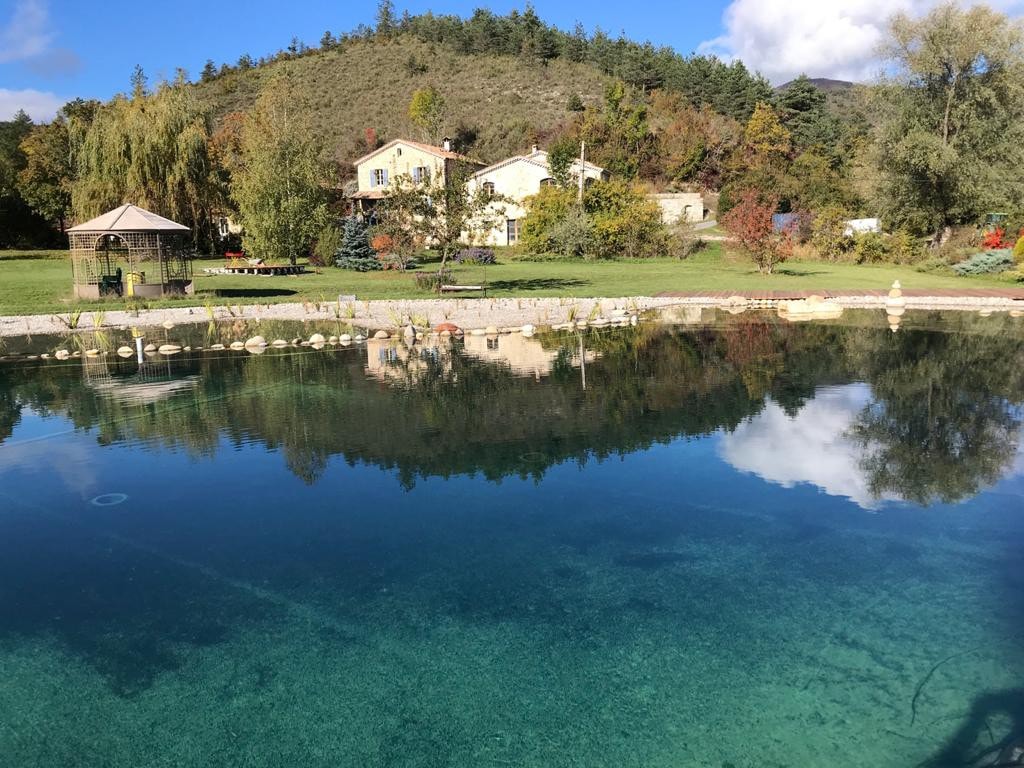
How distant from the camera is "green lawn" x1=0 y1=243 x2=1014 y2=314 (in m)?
21.9

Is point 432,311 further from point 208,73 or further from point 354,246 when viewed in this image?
point 208,73

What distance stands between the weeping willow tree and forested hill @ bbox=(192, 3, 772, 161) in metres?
25.9

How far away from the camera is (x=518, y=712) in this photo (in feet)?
11.9

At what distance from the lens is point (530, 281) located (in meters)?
26.2

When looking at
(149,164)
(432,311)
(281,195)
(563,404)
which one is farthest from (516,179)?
(563,404)

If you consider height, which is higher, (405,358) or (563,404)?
(405,358)

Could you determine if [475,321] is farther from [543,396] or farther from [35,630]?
[35,630]

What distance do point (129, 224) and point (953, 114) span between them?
31.0 meters

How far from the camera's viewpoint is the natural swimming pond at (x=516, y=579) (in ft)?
11.6

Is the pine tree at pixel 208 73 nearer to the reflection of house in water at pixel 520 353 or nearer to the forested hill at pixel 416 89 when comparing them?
the forested hill at pixel 416 89

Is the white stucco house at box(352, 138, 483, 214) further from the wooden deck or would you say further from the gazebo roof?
the gazebo roof

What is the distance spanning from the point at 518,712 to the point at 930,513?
3.93 m

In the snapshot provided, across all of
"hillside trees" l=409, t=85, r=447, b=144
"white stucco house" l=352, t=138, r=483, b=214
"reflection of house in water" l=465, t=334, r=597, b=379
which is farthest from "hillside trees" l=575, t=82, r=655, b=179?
"reflection of house in water" l=465, t=334, r=597, b=379

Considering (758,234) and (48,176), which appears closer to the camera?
(758,234)
